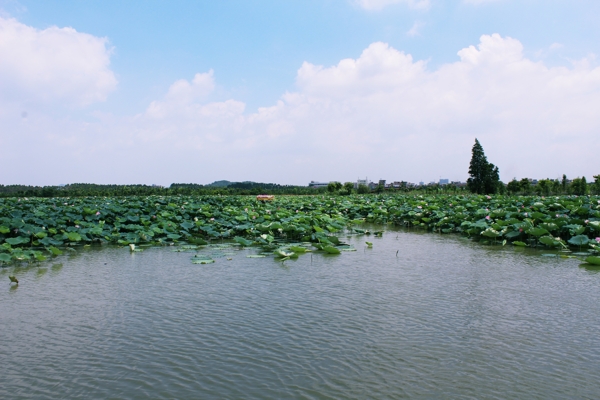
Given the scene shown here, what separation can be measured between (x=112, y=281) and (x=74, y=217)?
5.08 meters

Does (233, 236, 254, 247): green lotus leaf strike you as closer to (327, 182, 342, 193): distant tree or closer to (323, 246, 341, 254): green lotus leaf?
(323, 246, 341, 254): green lotus leaf

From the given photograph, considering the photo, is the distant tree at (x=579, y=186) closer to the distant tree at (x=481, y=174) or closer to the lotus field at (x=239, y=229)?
the distant tree at (x=481, y=174)

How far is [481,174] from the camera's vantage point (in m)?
37.1

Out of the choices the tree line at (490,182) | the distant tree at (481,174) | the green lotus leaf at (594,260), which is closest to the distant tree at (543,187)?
the tree line at (490,182)

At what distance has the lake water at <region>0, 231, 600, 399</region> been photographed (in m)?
2.94

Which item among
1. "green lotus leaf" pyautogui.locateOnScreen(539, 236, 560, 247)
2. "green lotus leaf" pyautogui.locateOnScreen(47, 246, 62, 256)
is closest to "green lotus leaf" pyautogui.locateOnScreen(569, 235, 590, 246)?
"green lotus leaf" pyautogui.locateOnScreen(539, 236, 560, 247)

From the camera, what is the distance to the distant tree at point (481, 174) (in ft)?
120

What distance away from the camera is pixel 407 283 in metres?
5.68

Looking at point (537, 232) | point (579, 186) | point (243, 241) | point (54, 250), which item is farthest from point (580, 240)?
point (579, 186)

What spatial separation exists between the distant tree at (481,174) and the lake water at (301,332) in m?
32.2

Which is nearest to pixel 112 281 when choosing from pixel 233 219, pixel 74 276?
pixel 74 276

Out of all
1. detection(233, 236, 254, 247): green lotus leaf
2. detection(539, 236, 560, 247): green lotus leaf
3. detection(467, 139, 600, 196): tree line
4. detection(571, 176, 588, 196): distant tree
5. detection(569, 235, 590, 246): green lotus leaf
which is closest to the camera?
detection(569, 235, 590, 246): green lotus leaf

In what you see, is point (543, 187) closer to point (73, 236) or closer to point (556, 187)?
point (556, 187)

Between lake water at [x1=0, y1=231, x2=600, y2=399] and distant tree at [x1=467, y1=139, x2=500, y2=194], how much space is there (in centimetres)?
3217
